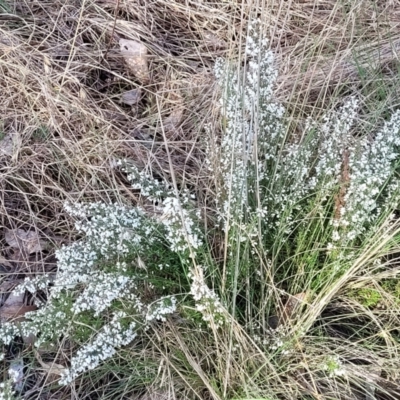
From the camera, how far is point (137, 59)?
2.40m

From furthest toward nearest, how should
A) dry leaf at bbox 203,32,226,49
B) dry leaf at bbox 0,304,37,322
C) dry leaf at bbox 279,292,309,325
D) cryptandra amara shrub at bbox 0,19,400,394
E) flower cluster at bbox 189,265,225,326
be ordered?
dry leaf at bbox 203,32,226,49 < dry leaf at bbox 0,304,37,322 < dry leaf at bbox 279,292,309,325 < cryptandra amara shrub at bbox 0,19,400,394 < flower cluster at bbox 189,265,225,326

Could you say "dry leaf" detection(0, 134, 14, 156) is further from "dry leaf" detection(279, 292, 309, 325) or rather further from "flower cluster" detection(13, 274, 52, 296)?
"dry leaf" detection(279, 292, 309, 325)

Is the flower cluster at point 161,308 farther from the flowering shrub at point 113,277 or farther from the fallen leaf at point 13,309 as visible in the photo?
the fallen leaf at point 13,309

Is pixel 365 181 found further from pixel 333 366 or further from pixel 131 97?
pixel 131 97

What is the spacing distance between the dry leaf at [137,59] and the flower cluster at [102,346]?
3.69ft

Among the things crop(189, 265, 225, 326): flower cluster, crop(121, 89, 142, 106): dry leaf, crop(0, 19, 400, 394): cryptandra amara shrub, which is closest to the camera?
crop(189, 265, 225, 326): flower cluster

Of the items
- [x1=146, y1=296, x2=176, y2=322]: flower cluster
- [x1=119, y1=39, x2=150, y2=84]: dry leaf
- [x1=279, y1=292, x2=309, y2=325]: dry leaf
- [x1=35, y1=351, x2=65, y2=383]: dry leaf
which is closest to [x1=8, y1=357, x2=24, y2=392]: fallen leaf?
[x1=35, y1=351, x2=65, y2=383]: dry leaf

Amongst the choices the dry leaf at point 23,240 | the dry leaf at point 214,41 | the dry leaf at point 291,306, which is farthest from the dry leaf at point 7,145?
the dry leaf at point 291,306

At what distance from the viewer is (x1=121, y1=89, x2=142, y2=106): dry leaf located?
7.62 feet

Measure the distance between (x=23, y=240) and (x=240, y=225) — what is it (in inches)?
31.8

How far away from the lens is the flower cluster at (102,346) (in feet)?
5.01

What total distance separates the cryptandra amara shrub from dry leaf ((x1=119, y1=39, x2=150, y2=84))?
0.69m

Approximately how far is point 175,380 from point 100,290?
12.8 inches

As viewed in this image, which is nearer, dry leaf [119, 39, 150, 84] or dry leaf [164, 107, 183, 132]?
dry leaf [164, 107, 183, 132]
